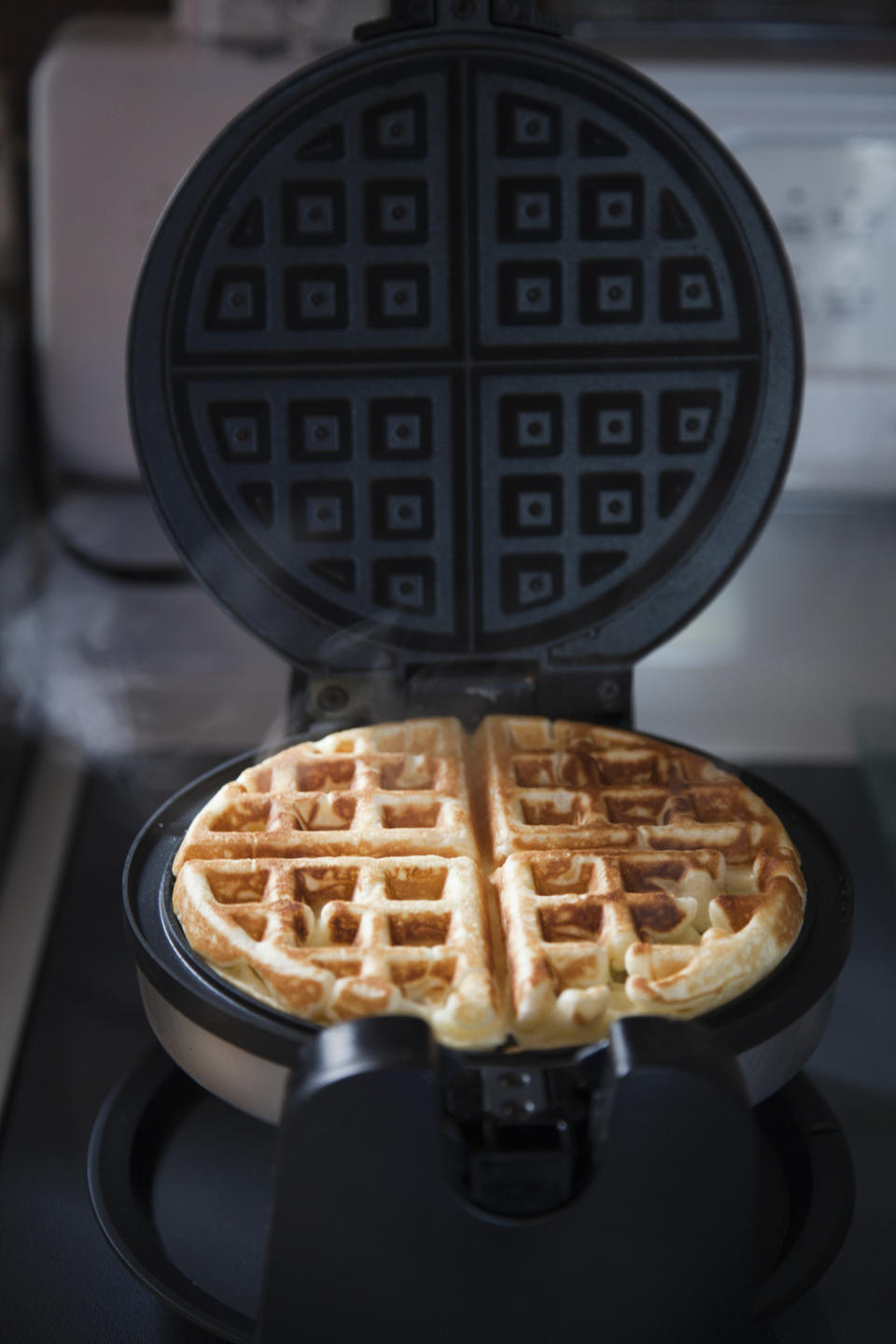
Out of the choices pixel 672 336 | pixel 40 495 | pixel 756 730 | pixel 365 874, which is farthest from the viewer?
pixel 40 495

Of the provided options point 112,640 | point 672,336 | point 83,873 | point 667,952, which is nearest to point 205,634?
point 112,640

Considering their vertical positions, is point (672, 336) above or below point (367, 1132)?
above

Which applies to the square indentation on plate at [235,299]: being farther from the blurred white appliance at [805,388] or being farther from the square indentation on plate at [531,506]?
the blurred white appliance at [805,388]

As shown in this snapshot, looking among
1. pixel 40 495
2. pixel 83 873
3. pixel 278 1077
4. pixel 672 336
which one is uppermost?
pixel 672 336

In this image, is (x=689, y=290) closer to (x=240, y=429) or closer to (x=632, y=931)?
(x=240, y=429)

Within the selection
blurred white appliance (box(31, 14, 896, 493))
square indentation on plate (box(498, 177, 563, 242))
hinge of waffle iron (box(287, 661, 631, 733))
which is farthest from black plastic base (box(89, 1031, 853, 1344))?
blurred white appliance (box(31, 14, 896, 493))

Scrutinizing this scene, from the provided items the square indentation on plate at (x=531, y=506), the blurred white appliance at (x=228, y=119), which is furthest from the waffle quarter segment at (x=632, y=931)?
the blurred white appliance at (x=228, y=119)

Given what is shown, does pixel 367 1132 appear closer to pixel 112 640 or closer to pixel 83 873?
pixel 83 873

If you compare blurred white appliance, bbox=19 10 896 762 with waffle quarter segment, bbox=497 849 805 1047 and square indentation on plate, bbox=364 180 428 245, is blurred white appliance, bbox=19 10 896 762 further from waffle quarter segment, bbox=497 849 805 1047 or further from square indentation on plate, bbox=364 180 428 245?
waffle quarter segment, bbox=497 849 805 1047
